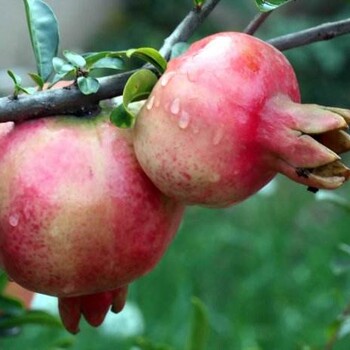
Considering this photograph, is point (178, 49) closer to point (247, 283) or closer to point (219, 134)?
point (219, 134)

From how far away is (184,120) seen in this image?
2.40ft

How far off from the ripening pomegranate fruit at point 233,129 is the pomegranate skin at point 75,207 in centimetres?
4

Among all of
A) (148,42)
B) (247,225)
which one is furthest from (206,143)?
(148,42)

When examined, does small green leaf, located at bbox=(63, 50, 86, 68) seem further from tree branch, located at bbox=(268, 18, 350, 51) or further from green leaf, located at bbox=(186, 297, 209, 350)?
green leaf, located at bbox=(186, 297, 209, 350)

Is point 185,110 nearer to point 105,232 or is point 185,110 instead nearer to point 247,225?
point 105,232

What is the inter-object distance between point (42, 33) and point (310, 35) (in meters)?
0.24

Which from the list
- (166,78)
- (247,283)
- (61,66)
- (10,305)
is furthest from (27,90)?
(247,283)

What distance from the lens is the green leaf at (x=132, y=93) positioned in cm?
77

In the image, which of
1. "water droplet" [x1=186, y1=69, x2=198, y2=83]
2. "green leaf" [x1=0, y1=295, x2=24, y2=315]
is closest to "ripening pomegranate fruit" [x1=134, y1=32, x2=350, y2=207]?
"water droplet" [x1=186, y1=69, x2=198, y2=83]

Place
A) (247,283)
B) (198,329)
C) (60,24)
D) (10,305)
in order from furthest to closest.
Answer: (60,24), (247,283), (198,329), (10,305)

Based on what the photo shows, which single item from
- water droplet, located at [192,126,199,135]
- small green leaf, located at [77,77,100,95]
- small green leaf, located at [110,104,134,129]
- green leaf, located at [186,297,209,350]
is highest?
water droplet, located at [192,126,199,135]

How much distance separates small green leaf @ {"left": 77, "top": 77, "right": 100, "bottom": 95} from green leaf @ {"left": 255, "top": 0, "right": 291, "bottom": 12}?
146 millimetres

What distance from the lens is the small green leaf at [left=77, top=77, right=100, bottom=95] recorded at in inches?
31.2

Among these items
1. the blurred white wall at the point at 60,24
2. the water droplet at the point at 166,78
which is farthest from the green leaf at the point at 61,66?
the blurred white wall at the point at 60,24
